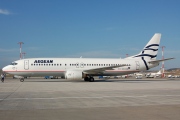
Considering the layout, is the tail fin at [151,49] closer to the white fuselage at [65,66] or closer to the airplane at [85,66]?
the airplane at [85,66]

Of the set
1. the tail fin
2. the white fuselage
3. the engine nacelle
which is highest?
the tail fin

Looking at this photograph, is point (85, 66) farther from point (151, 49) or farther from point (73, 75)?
point (151, 49)

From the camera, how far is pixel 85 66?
34562 millimetres

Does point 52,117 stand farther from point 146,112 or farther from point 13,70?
point 13,70

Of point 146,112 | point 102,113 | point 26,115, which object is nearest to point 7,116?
point 26,115

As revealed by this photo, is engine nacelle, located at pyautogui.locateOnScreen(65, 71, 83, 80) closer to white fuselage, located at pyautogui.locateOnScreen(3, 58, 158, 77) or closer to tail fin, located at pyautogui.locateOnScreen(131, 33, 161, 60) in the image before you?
white fuselage, located at pyautogui.locateOnScreen(3, 58, 158, 77)

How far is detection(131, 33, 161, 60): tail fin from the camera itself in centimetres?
3781

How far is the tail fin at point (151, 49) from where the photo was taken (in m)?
37.8

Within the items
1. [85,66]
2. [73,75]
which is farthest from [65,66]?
[85,66]

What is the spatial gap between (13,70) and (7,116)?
2572 cm

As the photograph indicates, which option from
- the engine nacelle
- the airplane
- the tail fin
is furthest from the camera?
the tail fin

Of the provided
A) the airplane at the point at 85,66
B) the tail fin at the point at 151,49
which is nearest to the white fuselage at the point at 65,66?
the airplane at the point at 85,66

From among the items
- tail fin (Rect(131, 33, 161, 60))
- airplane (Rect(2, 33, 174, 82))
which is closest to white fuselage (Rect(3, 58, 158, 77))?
airplane (Rect(2, 33, 174, 82))

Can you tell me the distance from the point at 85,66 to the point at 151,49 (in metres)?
11.8
